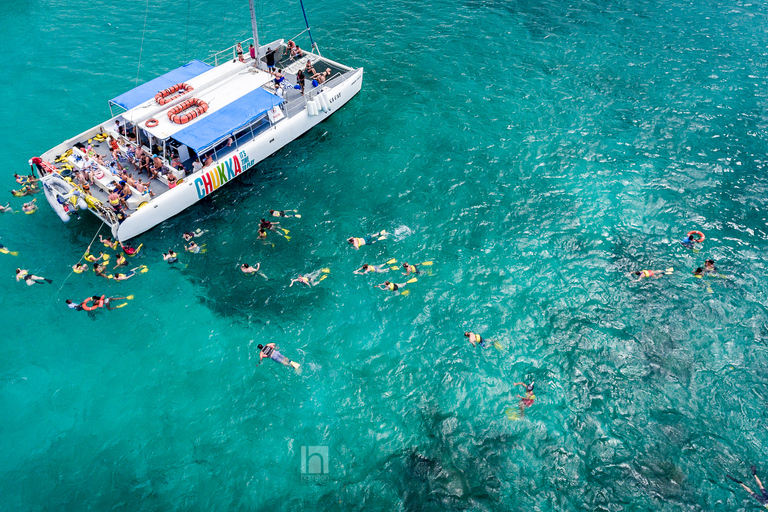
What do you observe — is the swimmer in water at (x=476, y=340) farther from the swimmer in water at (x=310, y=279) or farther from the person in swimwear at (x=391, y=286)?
the swimmer in water at (x=310, y=279)

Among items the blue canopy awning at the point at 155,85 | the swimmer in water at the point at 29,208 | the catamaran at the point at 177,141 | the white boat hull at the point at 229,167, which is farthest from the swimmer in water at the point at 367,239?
the swimmer in water at the point at 29,208

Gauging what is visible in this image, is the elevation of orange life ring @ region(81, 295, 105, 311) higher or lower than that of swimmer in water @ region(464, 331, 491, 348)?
higher

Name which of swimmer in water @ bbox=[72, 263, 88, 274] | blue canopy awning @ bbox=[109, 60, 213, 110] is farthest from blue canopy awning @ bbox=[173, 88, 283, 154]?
swimmer in water @ bbox=[72, 263, 88, 274]

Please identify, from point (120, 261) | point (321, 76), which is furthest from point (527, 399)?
point (321, 76)

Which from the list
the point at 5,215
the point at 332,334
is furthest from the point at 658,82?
the point at 5,215

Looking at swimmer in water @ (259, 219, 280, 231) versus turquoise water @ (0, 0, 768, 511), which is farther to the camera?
swimmer in water @ (259, 219, 280, 231)

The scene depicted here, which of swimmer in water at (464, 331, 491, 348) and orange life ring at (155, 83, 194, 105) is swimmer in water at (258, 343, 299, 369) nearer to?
swimmer in water at (464, 331, 491, 348)
